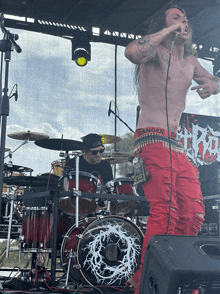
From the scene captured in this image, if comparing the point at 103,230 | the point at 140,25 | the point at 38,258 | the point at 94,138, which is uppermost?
the point at 140,25

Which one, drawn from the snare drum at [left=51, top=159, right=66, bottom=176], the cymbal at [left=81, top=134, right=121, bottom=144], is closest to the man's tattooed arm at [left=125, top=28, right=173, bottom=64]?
the snare drum at [left=51, top=159, right=66, bottom=176]

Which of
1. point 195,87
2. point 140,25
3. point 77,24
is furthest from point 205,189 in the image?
point 77,24

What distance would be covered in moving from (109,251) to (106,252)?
2cm

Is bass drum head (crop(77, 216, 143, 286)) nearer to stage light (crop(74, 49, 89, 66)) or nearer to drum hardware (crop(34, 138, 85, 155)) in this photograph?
drum hardware (crop(34, 138, 85, 155))

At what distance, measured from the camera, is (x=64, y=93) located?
411cm

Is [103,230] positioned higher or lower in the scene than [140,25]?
lower

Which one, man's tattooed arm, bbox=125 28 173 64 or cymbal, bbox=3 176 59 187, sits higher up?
man's tattooed arm, bbox=125 28 173 64

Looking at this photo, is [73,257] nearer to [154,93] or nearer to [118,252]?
[118,252]

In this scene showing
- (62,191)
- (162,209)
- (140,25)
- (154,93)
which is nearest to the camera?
(162,209)

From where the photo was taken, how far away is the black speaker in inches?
53.9

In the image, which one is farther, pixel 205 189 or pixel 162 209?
pixel 205 189

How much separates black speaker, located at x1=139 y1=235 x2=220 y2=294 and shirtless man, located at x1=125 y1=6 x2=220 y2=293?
936 mm

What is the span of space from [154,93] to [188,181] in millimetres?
771

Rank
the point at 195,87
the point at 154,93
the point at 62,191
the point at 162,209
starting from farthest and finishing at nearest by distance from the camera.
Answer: the point at 195,87 < the point at 154,93 < the point at 62,191 < the point at 162,209
